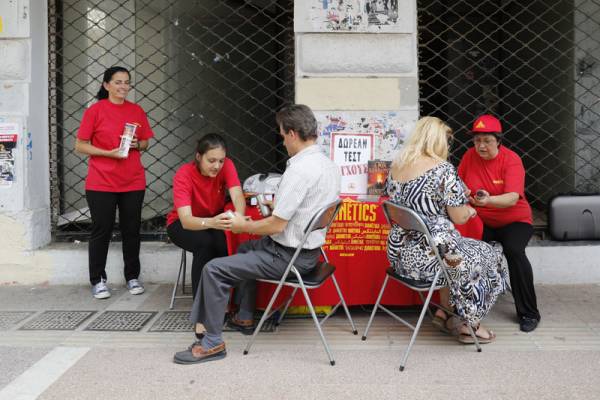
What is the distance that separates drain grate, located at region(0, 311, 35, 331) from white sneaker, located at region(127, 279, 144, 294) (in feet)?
2.57

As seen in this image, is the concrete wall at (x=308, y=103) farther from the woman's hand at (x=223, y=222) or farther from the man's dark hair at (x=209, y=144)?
the woman's hand at (x=223, y=222)

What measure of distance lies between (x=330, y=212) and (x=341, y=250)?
765 mm

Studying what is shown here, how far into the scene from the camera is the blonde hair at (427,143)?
12.2ft

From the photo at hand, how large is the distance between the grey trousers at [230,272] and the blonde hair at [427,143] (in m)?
0.81

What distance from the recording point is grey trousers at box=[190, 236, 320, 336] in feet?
11.7

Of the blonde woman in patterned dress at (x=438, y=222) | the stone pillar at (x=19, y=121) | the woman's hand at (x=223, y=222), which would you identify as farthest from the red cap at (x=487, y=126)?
the stone pillar at (x=19, y=121)

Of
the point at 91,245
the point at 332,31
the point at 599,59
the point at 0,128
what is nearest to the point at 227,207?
the point at 91,245

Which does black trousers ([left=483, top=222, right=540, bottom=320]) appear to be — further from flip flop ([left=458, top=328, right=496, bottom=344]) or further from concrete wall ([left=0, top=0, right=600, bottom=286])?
concrete wall ([left=0, top=0, right=600, bottom=286])

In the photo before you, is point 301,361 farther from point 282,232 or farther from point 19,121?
point 19,121

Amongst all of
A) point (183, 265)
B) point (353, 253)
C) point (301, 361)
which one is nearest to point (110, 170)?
point (183, 265)

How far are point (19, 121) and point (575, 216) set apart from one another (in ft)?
15.7

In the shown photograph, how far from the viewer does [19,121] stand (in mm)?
5242

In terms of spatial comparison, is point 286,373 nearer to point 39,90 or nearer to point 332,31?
point 332,31

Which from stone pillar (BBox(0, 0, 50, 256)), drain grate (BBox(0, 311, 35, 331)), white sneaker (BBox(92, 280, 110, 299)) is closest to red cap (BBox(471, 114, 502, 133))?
white sneaker (BBox(92, 280, 110, 299))
